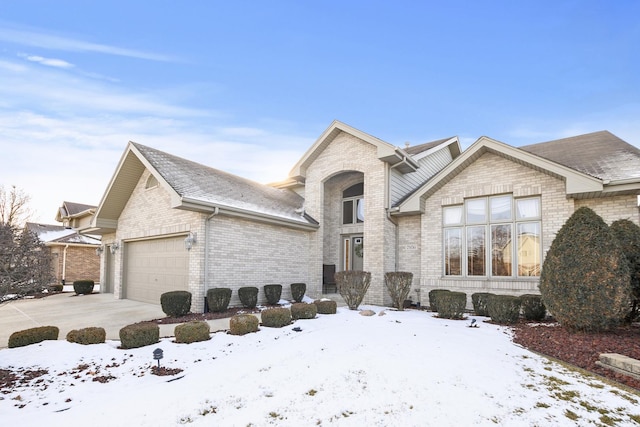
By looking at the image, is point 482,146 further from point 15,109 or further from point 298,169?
point 15,109

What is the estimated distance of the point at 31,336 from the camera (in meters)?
6.72

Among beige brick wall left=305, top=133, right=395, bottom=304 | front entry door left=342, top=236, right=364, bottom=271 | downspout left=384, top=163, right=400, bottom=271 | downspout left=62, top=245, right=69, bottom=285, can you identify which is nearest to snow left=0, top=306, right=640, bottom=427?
beige brick wall left=305, top=133, right=395, bottom=304

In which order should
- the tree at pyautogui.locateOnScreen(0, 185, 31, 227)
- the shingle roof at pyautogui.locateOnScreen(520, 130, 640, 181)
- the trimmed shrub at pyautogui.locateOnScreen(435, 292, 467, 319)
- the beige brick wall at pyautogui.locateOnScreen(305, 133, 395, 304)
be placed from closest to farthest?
the trimmed shrub at pyautogui.locateOnScreen(435, 292, 467, 319)
the shingle roof at pyautogui.locateOnScreen(520, 130, 640, 181)
the beige brick wall at pyautogui.locateOnScreen(305, 133, 395, 304)
the tree at pyautogui.locateOnScreen(0, 185, 31, 227)

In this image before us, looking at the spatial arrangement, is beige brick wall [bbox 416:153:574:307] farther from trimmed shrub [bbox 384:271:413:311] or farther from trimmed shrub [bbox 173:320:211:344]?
trimmed shrub [bbox 173:320:211:344]

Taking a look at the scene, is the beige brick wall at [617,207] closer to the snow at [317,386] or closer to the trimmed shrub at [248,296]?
the snow at [317,386]

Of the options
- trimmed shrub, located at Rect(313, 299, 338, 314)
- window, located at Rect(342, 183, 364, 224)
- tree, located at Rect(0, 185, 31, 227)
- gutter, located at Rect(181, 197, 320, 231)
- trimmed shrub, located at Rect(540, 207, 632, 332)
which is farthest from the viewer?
tree, located at Rect(0, 185, 31, 227)

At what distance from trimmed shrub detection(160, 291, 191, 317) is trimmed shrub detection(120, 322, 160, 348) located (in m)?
3.30

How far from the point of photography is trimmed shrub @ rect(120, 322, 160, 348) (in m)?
6.65

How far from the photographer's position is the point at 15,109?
1127cm

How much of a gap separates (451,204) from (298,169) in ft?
22.3

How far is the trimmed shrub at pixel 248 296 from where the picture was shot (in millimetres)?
11406

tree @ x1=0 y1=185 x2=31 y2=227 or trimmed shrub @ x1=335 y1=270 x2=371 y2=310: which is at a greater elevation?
tree @ x1=0 y1=185 x2=31 y2=227

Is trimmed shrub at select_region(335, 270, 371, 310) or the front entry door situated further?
the front entry door

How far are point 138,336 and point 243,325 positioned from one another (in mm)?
2018
